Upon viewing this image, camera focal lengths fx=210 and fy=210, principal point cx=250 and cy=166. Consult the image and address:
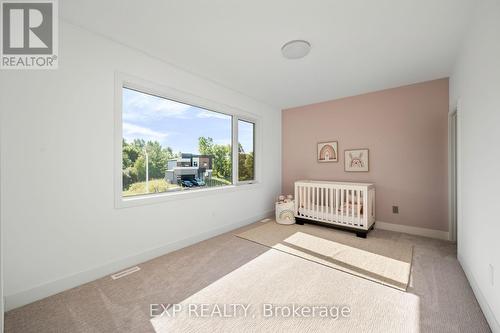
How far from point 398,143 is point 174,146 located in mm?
3559

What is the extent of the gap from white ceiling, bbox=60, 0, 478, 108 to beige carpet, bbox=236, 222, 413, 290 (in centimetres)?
239

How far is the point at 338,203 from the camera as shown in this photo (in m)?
3.49

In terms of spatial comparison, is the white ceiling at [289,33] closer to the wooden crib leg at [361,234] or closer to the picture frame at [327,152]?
the picture frame at [327,152]

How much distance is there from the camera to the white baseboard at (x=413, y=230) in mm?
3129

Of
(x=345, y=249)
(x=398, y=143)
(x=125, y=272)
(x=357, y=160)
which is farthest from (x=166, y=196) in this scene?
(x=398, y=143)

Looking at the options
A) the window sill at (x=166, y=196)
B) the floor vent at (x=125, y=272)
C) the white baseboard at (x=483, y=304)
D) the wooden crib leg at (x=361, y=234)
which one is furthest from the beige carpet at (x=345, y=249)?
the floor vent at (x=125, y=272)

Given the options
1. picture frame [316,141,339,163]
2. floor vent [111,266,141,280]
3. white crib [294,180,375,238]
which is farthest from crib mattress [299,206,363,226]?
floor vent [111,266,141,280]

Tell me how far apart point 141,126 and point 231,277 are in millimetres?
2017

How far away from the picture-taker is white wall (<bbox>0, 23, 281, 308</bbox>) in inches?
66.0

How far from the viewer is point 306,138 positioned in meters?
4.48

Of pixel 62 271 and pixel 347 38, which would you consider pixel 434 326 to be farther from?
pixel 62 271

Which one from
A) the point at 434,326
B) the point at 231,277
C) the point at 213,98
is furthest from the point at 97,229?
the point at 434,326

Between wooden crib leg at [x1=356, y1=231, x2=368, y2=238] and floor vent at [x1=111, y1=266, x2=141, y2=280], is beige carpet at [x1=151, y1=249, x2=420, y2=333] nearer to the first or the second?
floor vent at [x1=111, y1=266, x2=141, y2=280]

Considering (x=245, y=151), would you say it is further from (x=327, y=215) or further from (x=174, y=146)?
(x=327, y=215)
